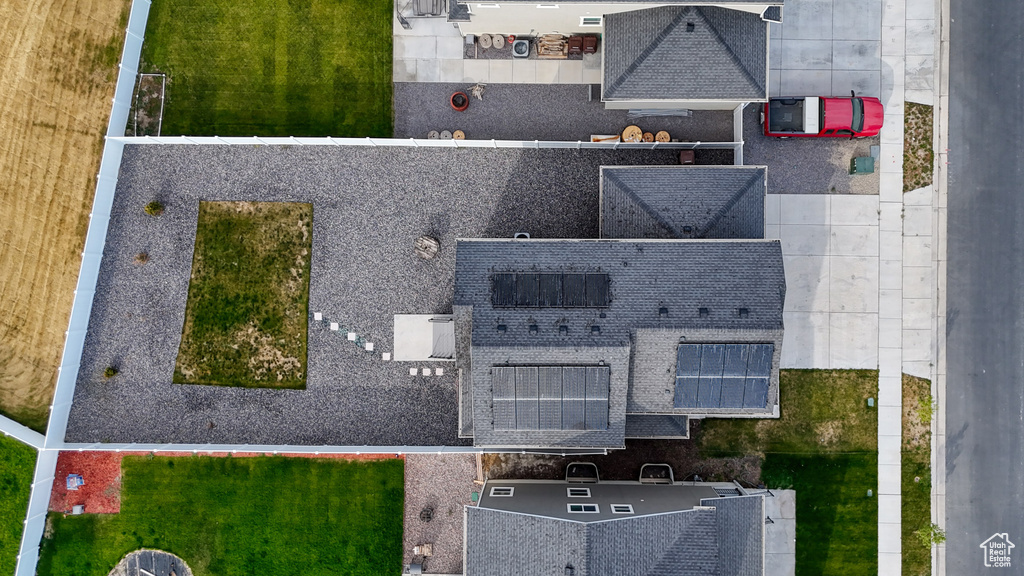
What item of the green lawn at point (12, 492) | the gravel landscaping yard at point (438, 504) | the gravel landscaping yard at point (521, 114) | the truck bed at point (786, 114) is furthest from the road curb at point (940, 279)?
the green lawn at point (12, 492)

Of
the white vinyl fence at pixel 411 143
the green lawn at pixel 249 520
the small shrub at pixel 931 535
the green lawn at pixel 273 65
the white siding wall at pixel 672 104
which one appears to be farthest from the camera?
the green lawn at pixel 273 65

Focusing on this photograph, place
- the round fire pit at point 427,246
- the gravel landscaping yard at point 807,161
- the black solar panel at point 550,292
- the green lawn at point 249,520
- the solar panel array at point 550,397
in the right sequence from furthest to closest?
the green lawn at point 249,520 < the gravel landscaping yard at point 807,161 < the round fire pit at point 427,246 < the black solar panel at point 550,292 < the solar panel array at point 550,397

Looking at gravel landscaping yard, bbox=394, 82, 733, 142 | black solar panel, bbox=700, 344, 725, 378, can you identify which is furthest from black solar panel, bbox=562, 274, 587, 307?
gravel landscaping yard, bbox=394, 82, 733, 142

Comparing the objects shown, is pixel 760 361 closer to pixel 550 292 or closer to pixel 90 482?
pixel 550 292

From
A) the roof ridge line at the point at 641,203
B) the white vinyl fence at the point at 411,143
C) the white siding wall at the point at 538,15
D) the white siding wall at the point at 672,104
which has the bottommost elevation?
the roof ridge line at the point at 641,203

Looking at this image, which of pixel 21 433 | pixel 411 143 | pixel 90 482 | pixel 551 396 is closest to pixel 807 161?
pixel 551 396

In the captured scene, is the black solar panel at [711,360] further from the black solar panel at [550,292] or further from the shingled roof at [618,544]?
the black solar panel at [550,292]

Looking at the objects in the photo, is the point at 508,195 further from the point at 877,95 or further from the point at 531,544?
the point at 877,95
